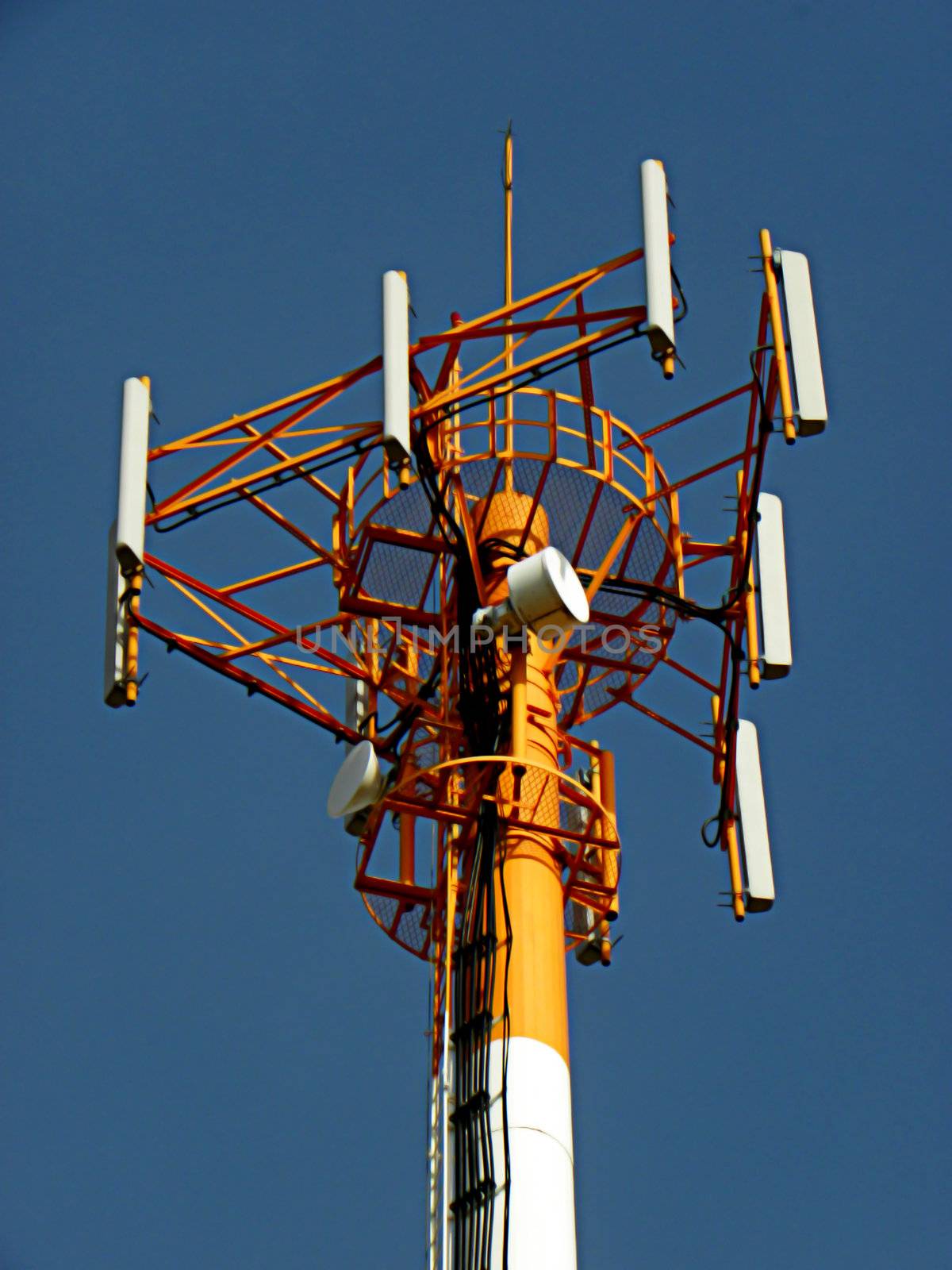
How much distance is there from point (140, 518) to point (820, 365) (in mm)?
7581

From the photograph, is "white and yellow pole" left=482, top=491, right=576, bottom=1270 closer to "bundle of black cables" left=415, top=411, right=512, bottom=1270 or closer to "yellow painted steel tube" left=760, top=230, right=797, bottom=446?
"bundle of black cables" left=415, top=411, right=512, bottom=1270

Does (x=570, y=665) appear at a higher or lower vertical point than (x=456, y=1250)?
higher

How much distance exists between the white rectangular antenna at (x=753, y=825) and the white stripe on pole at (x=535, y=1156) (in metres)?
3.58

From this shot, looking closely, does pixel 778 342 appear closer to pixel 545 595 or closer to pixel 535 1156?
pixel 545 595

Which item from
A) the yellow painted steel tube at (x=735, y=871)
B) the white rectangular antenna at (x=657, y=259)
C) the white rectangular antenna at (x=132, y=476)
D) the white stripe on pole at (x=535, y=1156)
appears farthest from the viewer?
the yellow painted steel tube at (x=735, y=871)

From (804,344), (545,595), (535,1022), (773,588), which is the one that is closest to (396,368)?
(545,595)

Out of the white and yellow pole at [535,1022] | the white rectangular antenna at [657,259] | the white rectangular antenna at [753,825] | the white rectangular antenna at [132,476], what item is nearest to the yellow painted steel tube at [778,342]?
the white rectangular antenna at [657,259]

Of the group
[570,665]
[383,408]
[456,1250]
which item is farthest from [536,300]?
[456,1250]

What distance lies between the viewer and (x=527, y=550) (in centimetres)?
3102

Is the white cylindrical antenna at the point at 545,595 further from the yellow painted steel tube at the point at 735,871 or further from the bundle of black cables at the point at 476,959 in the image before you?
the yellow painted steel tube at the point at 735,871

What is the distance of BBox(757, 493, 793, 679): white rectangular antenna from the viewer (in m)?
30.1

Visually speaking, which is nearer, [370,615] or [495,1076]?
[495,1076]

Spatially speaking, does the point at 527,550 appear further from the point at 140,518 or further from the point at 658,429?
the point at 140,518

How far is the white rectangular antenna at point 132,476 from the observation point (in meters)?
28.0
